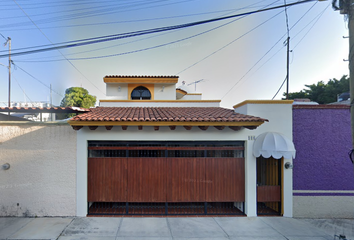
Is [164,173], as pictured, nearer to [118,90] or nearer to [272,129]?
[272,129]

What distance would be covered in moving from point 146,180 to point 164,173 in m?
0.65

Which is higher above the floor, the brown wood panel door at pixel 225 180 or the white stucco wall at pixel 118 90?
the white stucco wall at pixel 118 90

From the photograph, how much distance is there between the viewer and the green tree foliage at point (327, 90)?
27.1 meters

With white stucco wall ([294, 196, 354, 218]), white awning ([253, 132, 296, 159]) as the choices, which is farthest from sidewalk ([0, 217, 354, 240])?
white awning ([253, 132, 296, 159])

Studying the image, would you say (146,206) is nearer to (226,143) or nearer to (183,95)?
(226,143)

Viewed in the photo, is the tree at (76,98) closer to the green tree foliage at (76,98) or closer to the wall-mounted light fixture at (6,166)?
the green tree foliage at (76,98)

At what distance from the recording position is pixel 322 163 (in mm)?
6512

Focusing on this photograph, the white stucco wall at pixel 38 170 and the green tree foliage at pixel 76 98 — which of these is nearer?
the white stucco wall at pixel 38 170

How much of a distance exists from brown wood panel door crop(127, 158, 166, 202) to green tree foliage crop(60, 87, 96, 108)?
2430 centimetres

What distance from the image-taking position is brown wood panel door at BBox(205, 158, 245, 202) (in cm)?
633

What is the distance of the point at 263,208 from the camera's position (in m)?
6.84

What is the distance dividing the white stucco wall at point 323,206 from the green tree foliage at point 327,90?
88.4ft

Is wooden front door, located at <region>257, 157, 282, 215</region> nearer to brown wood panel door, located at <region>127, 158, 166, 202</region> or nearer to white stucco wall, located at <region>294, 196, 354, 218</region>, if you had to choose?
white stucco wall, located at <region>294, 196, 354, 218</region>

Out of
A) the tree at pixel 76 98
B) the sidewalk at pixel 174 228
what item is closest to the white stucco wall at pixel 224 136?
the sidewalk at pixel 174 228
